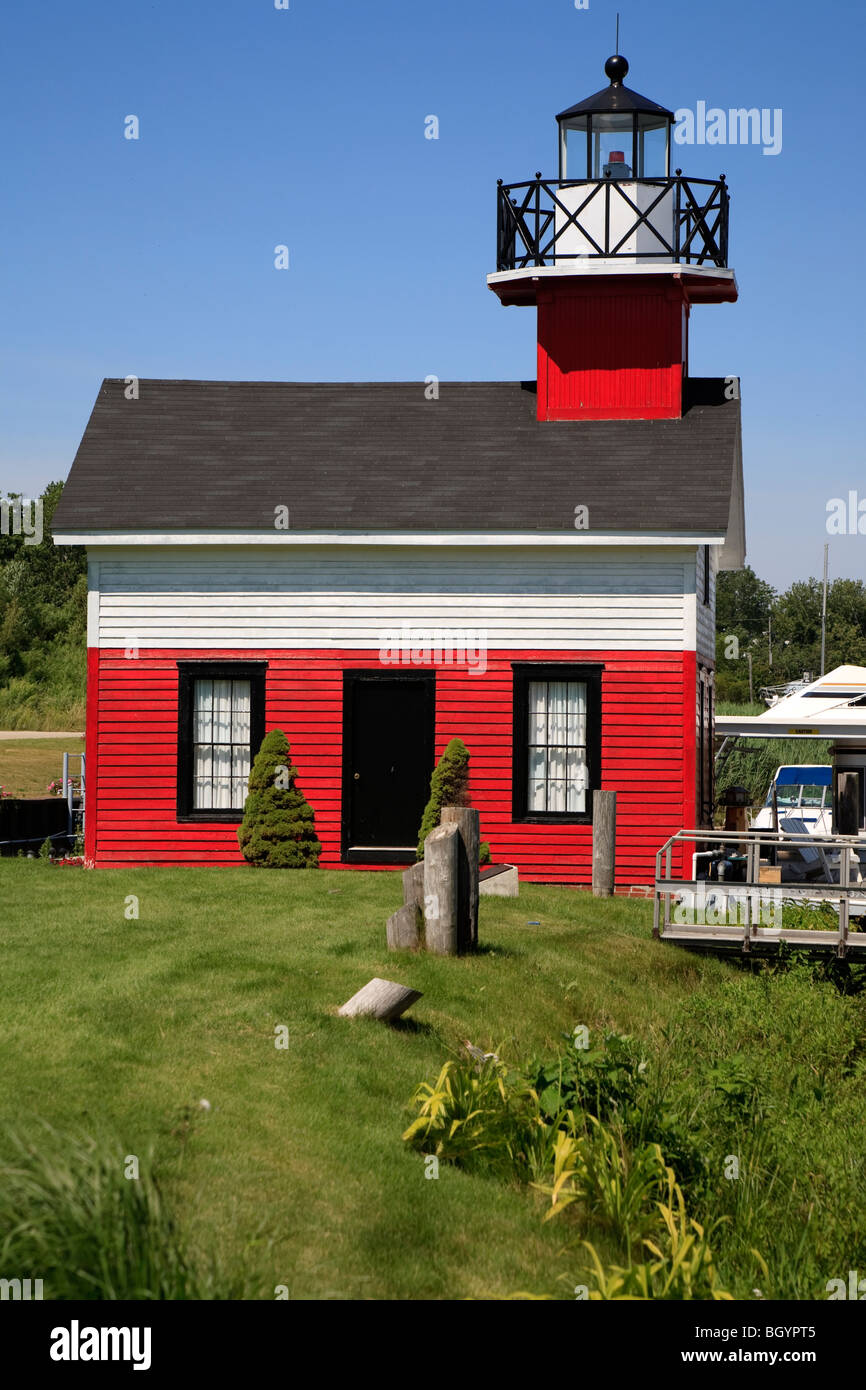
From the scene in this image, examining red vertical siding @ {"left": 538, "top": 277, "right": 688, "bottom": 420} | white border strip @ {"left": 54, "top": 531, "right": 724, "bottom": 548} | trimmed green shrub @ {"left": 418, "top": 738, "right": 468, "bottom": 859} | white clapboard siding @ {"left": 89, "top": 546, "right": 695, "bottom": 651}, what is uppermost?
red vertical siding @ {"left": 538, "top": 277, "right": 688, "bottom": 420}

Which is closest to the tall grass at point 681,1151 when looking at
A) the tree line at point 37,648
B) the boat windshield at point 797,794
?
the boat windshield at point 797,794

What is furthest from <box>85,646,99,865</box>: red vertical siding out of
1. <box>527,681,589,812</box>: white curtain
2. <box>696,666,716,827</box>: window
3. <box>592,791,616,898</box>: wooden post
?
<box>696,666,716,827</box>: window

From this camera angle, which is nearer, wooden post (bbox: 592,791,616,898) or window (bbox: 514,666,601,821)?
wooden post (bbox: 592,791,616,898)

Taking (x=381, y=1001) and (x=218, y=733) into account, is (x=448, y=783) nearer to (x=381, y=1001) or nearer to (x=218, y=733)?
(x=218, y=733)

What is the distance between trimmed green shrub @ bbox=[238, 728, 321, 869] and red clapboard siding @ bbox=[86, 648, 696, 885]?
0.54 metres

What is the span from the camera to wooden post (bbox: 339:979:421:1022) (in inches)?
389

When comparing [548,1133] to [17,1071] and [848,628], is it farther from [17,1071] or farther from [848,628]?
[848,628]

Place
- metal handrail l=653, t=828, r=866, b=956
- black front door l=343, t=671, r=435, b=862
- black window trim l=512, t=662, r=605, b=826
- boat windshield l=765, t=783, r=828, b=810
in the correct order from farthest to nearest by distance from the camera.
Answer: boat windshield l=765, t=783, r=828, b=810, black front door l=343, t=671, r=435, b=862, black window trim l=512, t=662, r=605, b=826, metal handrail l=653, t=828, r=866, b=956

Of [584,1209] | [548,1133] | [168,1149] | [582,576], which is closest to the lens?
[168,1149]

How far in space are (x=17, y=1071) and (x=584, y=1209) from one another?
323cm

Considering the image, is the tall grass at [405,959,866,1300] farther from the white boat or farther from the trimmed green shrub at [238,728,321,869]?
the white boat
